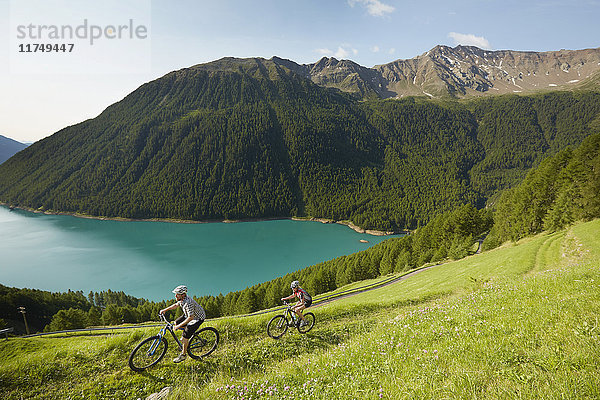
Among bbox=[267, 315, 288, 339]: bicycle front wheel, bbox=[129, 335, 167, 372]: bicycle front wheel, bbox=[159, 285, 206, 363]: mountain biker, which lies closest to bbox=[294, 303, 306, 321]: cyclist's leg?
bbox=[267, 315, 288, 339]: bicycle front wheel

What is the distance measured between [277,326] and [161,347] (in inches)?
210

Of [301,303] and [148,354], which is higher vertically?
[301,303]

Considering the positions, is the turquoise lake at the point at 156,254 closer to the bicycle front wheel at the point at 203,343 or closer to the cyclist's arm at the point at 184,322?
the bicycle front wheel at the point at 203,343

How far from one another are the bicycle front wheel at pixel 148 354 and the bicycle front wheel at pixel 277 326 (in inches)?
193

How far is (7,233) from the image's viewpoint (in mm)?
166250

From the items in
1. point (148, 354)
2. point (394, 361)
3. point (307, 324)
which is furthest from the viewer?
point (307, 324)

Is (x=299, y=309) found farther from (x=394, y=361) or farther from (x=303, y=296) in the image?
(x=394, y=361)

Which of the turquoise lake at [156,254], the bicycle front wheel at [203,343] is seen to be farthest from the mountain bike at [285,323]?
the turquoise lake at [156,254]

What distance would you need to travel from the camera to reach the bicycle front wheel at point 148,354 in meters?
9.95

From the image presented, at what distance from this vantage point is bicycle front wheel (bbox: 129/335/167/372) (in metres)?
9.95

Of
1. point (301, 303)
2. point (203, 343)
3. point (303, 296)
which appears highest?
point (303, 296)

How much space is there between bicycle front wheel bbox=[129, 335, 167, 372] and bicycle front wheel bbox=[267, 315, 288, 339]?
4900 mm

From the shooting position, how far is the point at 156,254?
134500 millimetres

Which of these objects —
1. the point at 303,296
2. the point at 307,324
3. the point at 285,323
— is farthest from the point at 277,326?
the point at 303,296
